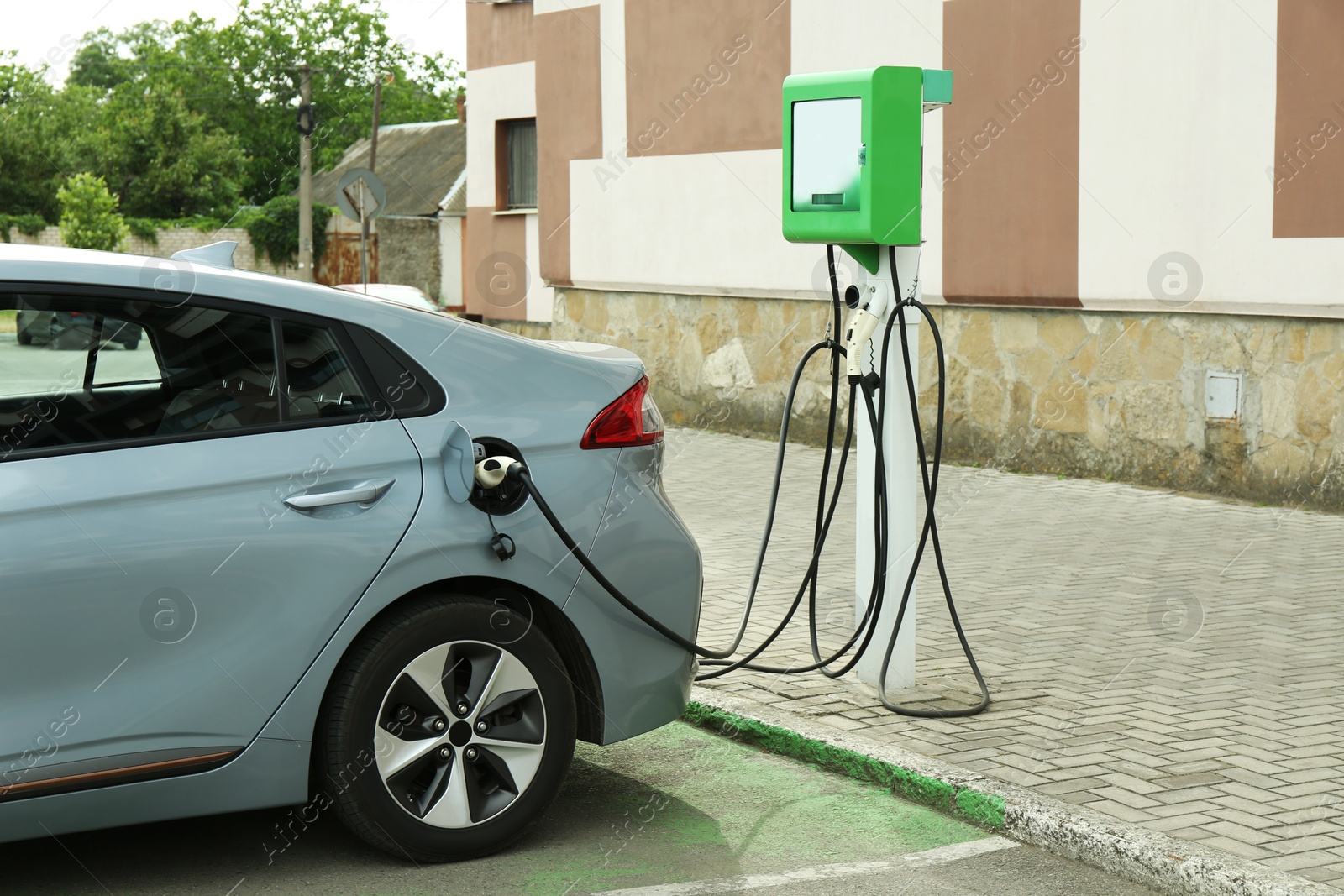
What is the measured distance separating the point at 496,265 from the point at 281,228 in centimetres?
2494

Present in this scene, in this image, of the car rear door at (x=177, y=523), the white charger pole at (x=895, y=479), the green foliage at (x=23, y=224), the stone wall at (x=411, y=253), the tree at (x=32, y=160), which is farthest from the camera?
the tree at (x=32, y=160)

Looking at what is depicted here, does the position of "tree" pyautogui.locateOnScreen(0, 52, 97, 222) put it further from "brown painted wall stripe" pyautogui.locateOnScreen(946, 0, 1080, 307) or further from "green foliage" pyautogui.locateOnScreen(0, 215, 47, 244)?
"brown painted wall stripe" pyautogui.locateOnScreen(946, 0, 1080, 307)

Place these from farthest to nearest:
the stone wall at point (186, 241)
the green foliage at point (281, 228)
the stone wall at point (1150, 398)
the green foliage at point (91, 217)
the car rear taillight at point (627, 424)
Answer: the green foliage at point (91, 217) → the stone wall at point (186, 241) → the green foliage at point (281, 228) → the stone wall at point (1150, 398) → the car rear taillight at point (627, 424)

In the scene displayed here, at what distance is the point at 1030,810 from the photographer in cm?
445

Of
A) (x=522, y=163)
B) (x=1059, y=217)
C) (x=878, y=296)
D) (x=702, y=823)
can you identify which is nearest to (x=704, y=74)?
(x=1059, y=217)

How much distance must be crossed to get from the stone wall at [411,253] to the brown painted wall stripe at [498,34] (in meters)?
20.7

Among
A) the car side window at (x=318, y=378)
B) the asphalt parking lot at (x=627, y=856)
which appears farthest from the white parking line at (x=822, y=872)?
the car side window at (x=318, y=378)

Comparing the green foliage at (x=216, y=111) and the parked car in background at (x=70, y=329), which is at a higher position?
the green foliage at (x=216, y=111)

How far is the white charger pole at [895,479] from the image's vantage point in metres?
5.65

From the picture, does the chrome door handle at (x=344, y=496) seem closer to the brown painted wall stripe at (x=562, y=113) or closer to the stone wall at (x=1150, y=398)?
the stone wall at (x=1150, y=398)

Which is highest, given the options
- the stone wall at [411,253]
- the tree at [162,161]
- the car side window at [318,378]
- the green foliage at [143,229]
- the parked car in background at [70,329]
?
the tree at [162,161]

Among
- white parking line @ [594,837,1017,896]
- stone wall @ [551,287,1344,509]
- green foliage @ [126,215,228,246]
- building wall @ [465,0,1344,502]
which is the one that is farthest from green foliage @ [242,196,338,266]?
white parking line @ [594,837,1017,896]

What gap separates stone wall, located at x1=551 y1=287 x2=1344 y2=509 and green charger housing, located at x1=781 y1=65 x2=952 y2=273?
18.9ft

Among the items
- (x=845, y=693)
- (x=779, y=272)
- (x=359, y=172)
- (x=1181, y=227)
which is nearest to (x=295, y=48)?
(x=359, y=172)
